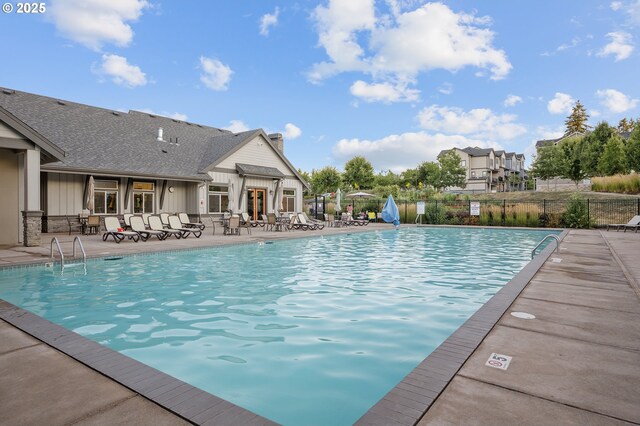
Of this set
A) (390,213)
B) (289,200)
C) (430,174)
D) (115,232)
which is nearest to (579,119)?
(430,174)

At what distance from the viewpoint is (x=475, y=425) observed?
2.38 m

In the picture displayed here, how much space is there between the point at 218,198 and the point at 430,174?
157 feet

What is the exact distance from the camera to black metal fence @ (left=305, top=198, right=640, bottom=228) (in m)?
22.0

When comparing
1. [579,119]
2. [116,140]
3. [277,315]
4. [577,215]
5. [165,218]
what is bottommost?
[277,315]

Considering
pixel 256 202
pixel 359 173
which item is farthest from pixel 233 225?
pixel 359 173

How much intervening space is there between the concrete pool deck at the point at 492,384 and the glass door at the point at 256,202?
2012 centimetres

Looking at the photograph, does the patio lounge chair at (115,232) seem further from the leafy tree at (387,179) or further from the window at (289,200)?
the leafy tree at (387,179)

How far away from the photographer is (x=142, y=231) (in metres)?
14.1

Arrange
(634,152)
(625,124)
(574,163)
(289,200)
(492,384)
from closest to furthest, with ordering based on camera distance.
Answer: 1. (492,384)
2. (289,200)
3. (634,152)
4. (574,163)
5. (625,124)

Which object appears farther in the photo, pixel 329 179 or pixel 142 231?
pixel 329 179

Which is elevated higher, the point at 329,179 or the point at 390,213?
the point at 329,179

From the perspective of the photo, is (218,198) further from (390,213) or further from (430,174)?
(430,174)

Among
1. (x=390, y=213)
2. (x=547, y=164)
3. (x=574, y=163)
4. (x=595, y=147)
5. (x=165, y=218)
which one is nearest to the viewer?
(x=165, y=218)

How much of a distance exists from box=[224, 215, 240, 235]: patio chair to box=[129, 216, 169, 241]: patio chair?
2709 mm
